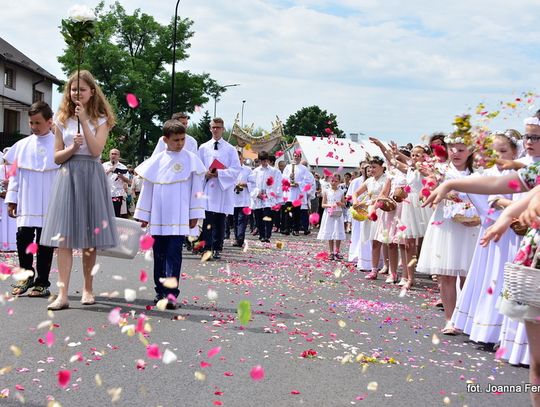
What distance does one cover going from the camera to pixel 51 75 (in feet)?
191

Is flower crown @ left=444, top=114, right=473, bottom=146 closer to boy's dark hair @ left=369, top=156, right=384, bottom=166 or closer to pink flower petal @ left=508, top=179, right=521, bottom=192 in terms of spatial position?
pink flower petal @ left=508, top=179, right=521, bottom=192

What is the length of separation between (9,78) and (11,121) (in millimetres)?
4159

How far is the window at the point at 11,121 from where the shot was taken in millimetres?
52656

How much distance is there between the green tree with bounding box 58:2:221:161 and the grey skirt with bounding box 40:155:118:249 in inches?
1708

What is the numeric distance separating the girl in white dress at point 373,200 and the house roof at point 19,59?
4025 centimetres

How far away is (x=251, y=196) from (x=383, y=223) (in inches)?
361

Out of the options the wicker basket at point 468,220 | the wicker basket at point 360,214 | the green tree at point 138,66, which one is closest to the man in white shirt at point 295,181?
the wicker basket at point 360,214

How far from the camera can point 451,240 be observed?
7.66 m

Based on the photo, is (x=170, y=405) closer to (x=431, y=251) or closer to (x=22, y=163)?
(x=431, y=251)

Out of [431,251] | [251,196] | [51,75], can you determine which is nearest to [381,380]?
[431,251]

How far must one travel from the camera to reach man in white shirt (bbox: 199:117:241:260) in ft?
45.7

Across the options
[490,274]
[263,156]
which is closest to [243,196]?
[263,156]

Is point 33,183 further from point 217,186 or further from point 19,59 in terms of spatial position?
point 19,59

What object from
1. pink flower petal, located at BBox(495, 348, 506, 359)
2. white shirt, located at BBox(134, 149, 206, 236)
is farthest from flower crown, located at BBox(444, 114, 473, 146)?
white shirt, located at BBox(134, 149, 206, 236)
